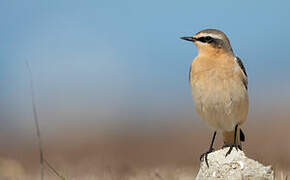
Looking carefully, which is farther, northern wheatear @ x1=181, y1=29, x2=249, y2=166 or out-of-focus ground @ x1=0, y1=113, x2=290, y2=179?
out-of-focus ground @ x1=0, y1=113, x2=290, y2=179

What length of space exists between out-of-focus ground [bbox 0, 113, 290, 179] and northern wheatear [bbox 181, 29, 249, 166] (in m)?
1.77

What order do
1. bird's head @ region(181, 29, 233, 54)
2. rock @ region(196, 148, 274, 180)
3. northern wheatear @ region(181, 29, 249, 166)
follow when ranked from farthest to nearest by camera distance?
bird's head @ region(181, 29, 233, 54), northern wheatear @ region(181, 29, 249, 166), rock @ region(196, 148, 274, 180)

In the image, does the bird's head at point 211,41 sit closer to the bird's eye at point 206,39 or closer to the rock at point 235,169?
the bird's eye at point 206,39

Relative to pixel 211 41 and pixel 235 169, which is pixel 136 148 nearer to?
pixel 211 41

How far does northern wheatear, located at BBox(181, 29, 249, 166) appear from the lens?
8.30m

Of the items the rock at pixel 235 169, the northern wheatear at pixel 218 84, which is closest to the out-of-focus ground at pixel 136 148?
the northern wheatear at pixel 218 84

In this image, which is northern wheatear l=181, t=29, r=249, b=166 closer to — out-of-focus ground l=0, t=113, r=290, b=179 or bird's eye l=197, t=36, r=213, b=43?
bird's eye l=197, t=36, r=213, b=43

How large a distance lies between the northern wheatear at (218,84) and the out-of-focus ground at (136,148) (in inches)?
69.6

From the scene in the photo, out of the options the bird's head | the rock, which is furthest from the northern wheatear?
the rock

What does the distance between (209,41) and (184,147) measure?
32.7ft

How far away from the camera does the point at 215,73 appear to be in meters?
8.30

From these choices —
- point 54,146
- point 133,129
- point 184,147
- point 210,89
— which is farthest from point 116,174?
point 133,129

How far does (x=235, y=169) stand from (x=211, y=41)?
2.58 meters

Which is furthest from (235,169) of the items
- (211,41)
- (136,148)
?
(136,148)
